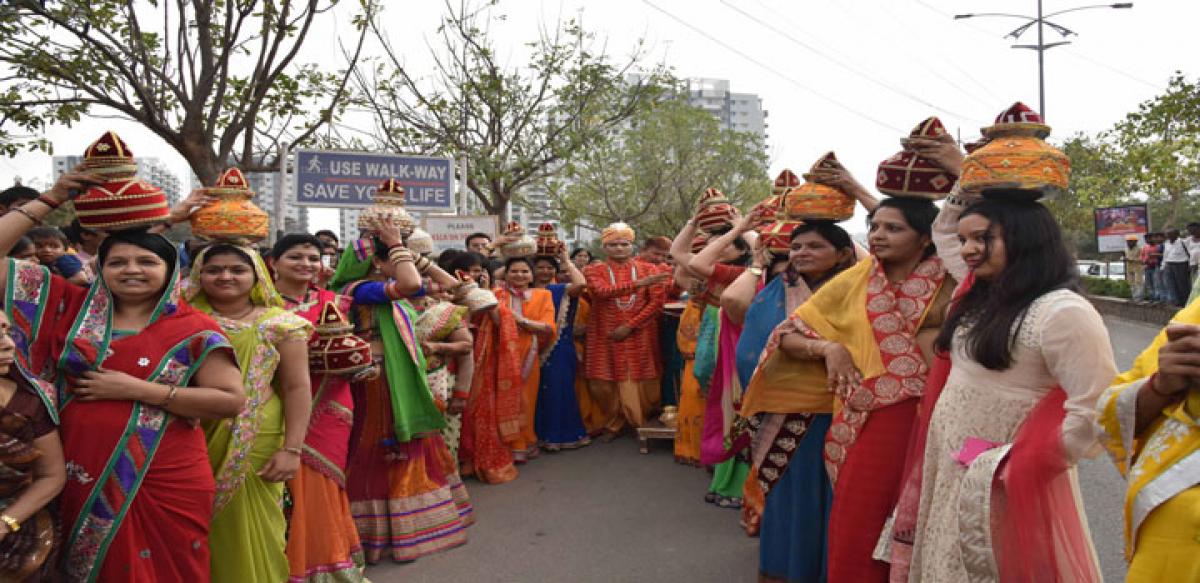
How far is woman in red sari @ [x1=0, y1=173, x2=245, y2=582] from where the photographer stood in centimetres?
265

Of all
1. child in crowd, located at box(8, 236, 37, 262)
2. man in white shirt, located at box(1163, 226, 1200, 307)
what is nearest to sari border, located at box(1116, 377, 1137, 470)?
child in crowd, located at box(8, 236, 37, 262)

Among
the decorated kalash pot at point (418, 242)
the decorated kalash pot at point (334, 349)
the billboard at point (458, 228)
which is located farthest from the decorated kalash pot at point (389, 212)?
the billboard at point (458, 228)

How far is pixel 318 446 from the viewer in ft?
13.1

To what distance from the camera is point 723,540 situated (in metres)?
4.92

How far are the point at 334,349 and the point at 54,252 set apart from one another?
2.32 m

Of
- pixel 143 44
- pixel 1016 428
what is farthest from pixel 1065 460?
pixel 143 44

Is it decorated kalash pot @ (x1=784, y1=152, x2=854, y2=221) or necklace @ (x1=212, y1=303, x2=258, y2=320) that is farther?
decorated kalash pot @ (x1=784, y1=152, x2=854, y2=221)

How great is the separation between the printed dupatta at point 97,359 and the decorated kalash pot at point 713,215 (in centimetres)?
314

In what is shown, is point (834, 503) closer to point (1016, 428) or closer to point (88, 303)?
point (1016, 428)

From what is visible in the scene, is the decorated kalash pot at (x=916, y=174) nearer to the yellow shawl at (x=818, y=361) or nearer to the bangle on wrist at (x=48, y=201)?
the yellow shawl at (x=818, y=361)

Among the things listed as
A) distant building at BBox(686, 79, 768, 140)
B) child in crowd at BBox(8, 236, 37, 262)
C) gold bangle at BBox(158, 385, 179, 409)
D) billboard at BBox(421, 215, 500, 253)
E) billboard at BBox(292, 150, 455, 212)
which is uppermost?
distant building at BBox(686, 79, 768, 140)

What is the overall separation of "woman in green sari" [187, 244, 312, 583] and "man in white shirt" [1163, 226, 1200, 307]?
1747 cm

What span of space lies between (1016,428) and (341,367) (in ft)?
8.96

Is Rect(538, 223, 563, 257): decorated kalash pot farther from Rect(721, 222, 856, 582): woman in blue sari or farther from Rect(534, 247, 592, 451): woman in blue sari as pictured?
Rect(721, 222, 856, 582): woman in blue sari
